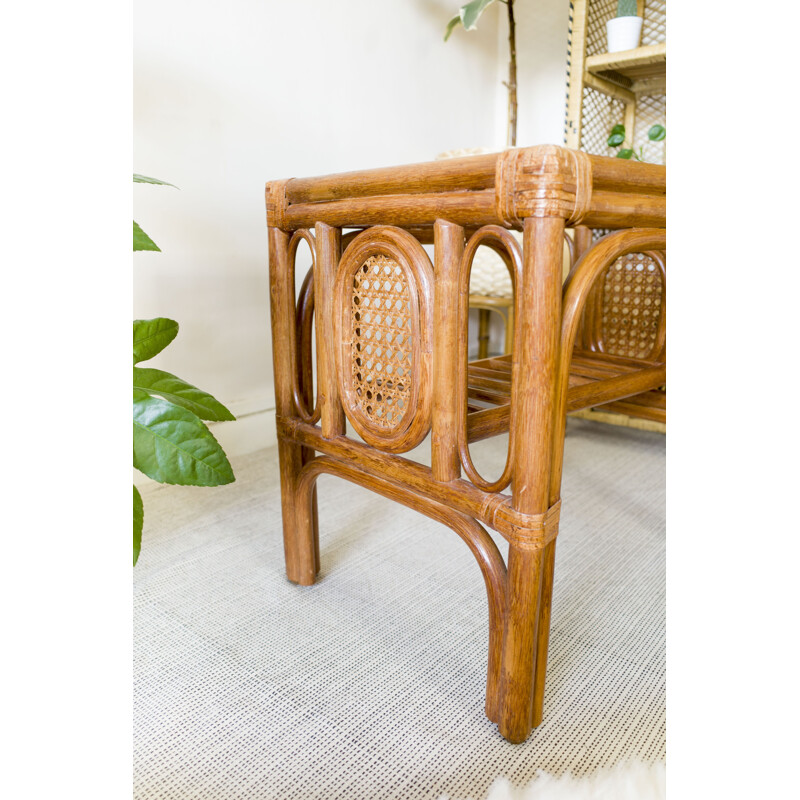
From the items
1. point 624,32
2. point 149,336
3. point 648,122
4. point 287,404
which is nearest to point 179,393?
point 149,336

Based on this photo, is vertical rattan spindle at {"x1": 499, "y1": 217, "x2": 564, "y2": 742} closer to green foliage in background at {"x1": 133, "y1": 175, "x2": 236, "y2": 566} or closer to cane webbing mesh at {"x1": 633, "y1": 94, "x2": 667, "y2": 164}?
green foliage in background at {"x1": 133, "y1": 175, "x2": 236, "y2": 566}

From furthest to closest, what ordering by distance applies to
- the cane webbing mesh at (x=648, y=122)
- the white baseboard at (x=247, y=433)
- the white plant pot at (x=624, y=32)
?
the cane webbing mesh at (x=648, y=122)
the white plant pot at (x=624, y=32)
the white baseboard at (x=247, y=433)

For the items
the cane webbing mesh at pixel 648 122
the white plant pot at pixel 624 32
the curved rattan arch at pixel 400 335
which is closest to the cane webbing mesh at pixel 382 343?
the curved rattan arch at pixel 400 335

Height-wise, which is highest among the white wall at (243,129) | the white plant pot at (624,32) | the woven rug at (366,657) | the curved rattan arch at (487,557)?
the white plant pot at (624,32)

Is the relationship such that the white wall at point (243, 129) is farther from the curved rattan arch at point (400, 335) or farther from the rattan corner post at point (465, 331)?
the curved rattan arch at point (400, 335)

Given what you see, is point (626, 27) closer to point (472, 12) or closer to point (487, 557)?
point (472, 12)

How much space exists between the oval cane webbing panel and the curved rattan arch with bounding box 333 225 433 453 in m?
0.81

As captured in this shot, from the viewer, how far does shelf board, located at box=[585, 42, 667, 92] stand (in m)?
1.83

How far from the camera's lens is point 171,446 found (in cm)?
78

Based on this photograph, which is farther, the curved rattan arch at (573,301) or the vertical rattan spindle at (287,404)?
the vertical rattan spindle at (287,404)

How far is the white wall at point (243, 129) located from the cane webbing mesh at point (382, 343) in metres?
0.84

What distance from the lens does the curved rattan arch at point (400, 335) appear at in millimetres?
796

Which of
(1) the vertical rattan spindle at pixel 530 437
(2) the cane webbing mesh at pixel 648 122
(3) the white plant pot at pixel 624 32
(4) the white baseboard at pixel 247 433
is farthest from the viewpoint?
(2) the cane webbing mesh at pixel 648 122
